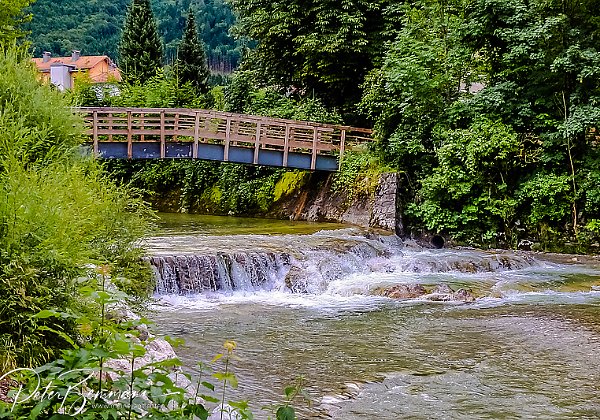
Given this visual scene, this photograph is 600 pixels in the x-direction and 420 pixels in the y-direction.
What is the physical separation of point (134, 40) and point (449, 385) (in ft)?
118

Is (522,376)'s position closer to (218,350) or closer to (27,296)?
(218,350)

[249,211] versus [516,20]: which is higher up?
[516,20]

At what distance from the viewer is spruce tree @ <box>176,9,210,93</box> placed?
125ft

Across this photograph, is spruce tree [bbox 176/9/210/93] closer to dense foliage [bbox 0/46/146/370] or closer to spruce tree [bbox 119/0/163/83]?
spruce tree [bbox 119/0/163/83]

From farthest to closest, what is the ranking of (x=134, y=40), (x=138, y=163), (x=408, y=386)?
(x=134, y=40) → (x=138, y=163) → (x=408, y=386)

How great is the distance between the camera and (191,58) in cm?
3891

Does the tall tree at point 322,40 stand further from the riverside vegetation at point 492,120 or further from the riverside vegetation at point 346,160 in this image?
the riverside vegetation at point 492,120

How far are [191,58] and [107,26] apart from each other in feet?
135

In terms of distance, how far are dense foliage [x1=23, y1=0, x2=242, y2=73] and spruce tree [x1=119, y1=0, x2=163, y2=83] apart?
2329 cm

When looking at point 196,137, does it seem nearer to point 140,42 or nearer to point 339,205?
point 339,205

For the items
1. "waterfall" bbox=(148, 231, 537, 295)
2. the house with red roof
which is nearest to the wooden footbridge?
"waterfall" bbox=(148, 231, 537, 295)

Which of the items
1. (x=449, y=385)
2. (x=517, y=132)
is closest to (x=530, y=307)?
(x=449, y=385)

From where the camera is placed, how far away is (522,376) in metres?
7.70

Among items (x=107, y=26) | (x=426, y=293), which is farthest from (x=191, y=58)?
(x=107, y=26)
